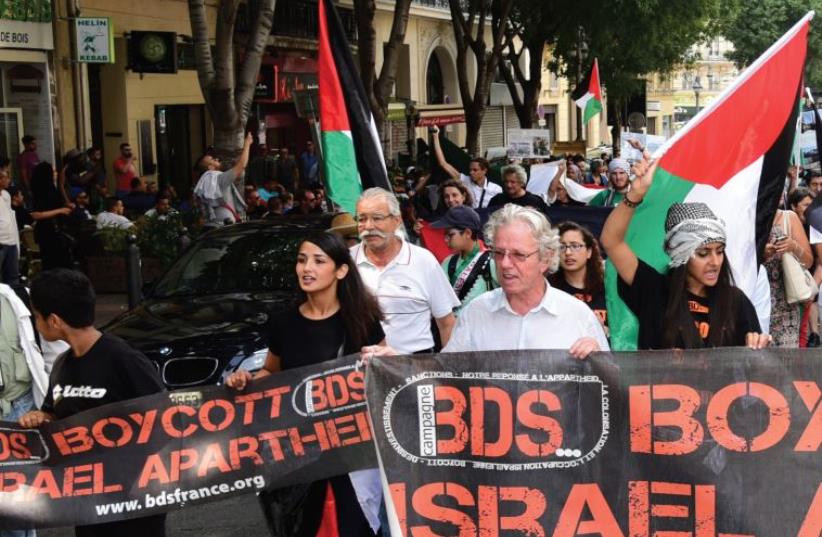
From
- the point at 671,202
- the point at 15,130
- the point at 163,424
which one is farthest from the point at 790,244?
the point at 15,130

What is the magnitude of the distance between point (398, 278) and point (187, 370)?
2.54m

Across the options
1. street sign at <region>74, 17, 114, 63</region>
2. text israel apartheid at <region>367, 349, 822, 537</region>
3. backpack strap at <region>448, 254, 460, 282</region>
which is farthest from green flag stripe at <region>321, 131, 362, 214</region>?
street sign at <region>74, 17, 114, 63</region>

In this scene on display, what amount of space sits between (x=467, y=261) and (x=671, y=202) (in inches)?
104

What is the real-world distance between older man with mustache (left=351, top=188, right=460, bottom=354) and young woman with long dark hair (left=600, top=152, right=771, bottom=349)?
52.0 inches

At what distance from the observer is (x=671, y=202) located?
606cm

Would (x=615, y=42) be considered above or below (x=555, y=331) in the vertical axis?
above

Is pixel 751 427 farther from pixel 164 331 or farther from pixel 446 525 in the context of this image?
pixel 164 331

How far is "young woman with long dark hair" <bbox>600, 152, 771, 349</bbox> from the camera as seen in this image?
212 inches

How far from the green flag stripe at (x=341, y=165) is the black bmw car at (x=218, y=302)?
1171 millimetres

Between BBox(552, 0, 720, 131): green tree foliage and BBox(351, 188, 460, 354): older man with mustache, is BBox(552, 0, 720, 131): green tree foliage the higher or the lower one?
the higher one

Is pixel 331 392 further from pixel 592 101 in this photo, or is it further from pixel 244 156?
pixel 592 101

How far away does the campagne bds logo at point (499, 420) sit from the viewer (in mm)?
4902

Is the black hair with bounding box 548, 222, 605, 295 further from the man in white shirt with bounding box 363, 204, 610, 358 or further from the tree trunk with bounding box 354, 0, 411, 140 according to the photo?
the tree trunk with bounding box 354, 0, 411, 140

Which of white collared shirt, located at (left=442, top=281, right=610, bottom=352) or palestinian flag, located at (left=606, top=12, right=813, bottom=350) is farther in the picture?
palestinian flag, located at (left=606, top=12, right=813, bottom=350)
